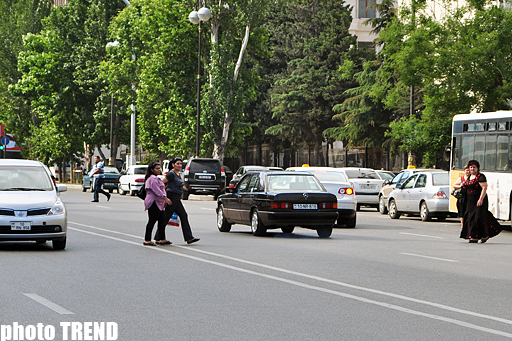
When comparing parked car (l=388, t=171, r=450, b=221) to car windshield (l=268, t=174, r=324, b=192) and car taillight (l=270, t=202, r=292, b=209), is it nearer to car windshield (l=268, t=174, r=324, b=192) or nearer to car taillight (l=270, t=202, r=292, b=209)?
car windshield (l=268, t=174, r=324, b=192)

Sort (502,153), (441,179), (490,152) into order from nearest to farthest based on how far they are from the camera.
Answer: (502,153), (490,152), (441,179)

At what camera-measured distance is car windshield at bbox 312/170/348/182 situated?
25.0 metres

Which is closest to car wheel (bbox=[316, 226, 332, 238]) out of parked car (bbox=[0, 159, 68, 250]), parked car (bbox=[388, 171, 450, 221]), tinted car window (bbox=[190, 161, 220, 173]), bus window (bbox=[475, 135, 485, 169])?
bus window (bbox=[475, 135, 485, 169])

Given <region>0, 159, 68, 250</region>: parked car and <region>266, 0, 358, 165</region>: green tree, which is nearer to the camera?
<region>0, 159, 68, 250</region>: parked car

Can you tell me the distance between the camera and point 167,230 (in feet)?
72.6

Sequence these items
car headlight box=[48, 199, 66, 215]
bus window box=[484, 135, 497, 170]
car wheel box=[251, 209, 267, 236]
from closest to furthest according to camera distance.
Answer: car headlight box=[48, 199, 66, 215] < car wheel box=[251, 209, 267, 236] < bus window box=[484, 135, 497, 170]

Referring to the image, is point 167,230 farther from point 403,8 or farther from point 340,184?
point 403,8

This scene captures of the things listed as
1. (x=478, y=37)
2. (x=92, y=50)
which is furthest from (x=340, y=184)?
(x=92, y=50)

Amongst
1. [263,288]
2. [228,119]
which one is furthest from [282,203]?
[228,119]

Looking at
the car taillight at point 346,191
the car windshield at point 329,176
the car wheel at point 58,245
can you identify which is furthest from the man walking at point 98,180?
the car wheel at point 58,245

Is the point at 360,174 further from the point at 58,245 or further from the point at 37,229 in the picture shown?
the point at 37,229

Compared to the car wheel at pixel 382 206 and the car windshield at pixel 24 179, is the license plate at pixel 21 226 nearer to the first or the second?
the car windshield at pixel 24 179

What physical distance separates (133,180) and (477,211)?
30429 mm

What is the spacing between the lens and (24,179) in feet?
54.4
